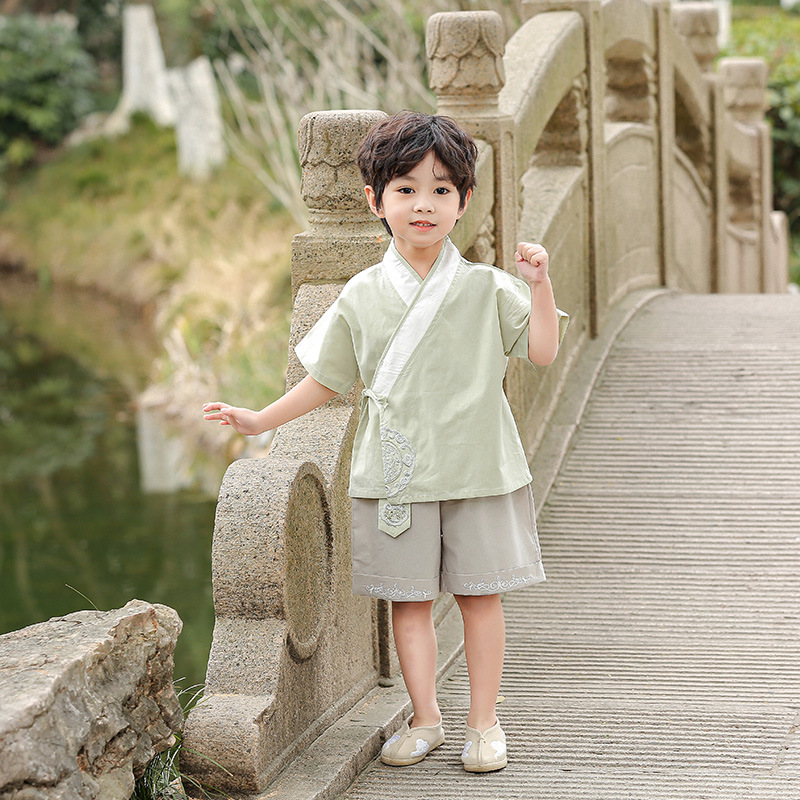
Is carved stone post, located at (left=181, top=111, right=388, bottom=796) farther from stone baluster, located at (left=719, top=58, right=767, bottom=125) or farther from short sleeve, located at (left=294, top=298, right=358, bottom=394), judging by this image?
stone baluster, located at (left=719, top=58, right=767, bottom=125)

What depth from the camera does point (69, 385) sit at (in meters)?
13.1

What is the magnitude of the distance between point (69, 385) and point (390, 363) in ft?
35.1

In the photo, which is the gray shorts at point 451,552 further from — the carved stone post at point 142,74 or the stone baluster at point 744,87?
the carved stone post at point 142,74

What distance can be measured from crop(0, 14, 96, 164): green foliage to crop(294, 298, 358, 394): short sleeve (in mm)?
20170

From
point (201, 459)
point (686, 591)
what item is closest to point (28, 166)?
point (201, 459)

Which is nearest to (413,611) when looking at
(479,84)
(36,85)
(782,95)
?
(479,84)

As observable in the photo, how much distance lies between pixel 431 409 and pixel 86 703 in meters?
0.99

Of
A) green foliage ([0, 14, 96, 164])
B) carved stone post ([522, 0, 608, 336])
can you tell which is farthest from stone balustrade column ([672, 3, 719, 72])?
green foliage ([0, 14, 96, 164])

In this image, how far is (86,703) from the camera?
2443 millimetres

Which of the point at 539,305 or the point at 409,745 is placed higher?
the point at 539,305

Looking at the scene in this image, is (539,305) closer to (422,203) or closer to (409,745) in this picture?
(422,203)

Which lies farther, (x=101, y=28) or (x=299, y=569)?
(x=101, y=28)

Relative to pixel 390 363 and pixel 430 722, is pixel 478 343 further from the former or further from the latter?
pixel 430 722

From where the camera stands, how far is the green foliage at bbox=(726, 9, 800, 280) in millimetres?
14977
